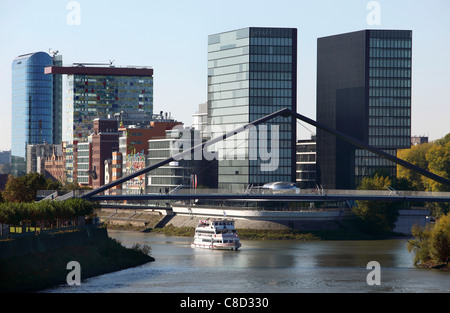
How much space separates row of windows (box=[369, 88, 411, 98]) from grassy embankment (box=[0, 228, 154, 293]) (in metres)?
78.7

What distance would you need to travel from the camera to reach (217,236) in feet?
361

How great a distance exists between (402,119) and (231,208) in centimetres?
4083

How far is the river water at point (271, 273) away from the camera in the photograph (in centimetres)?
7188

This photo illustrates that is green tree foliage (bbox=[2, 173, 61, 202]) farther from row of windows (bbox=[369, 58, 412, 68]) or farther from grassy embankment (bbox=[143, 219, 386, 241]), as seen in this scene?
row of windows (bbox=[369, 58, 412, 68])

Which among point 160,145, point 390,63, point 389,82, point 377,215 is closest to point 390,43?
point 390,63

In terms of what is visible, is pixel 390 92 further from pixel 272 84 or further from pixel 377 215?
pixel 377 215

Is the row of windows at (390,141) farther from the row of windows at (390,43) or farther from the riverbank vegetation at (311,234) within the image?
the riverbank vegetation at (311,234)

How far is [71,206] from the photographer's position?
93.9 metres

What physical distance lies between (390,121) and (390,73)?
816 centimetres

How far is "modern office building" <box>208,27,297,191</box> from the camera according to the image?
502 feet

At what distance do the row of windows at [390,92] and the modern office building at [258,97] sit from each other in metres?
15.7

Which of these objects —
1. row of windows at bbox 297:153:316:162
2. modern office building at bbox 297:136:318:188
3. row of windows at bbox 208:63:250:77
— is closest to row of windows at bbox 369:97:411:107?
modern office building at bbox 297:136:318:188

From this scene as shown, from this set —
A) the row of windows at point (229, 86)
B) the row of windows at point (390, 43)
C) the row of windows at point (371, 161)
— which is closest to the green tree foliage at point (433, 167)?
the row of windows at point (371, 161)
